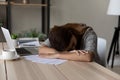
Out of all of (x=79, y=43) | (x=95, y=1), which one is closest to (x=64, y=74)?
(x=79, y=43)

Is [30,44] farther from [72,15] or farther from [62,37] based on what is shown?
[72,15]

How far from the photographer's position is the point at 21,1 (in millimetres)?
3607

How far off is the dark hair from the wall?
1.80 m

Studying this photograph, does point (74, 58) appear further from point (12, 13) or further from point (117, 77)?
point (12, 13)

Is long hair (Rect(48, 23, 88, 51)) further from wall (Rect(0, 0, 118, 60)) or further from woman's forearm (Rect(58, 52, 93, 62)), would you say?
wall (Rect(0, 0, 118, 60))

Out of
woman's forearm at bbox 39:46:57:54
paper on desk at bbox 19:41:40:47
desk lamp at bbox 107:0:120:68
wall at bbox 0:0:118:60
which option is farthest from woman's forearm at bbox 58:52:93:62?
desk lamp at bbox 107:0:120:68

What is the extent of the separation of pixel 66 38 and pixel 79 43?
0.21m

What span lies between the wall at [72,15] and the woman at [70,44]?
1.67 m

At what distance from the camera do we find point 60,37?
192 centimetres

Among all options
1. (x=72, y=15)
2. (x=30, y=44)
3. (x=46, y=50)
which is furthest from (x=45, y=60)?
(x=72, y=15)

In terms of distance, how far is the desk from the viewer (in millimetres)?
1341

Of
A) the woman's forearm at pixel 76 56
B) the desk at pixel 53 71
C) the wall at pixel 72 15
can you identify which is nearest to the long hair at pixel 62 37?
the woman's forearm at pixel 76 56

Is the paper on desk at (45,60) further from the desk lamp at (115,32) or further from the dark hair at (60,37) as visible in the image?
the desk lamp at (115,32)

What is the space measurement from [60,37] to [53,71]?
1.64 ft
